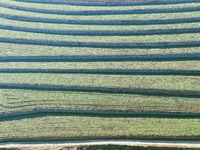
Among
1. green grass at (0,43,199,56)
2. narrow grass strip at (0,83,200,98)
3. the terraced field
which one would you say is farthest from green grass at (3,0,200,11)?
narrow grass strip at (0,83,200,98)

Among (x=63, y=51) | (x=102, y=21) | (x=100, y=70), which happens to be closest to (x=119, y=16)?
(x=102, y=21)

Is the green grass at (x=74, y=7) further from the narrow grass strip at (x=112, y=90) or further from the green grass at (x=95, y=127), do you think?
the green grass at (x=95, y=127)

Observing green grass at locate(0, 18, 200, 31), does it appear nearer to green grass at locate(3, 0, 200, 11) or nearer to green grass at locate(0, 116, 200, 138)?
green grass at locate(3, 0, 200, 11)

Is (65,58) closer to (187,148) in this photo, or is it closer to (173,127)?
(173,127)

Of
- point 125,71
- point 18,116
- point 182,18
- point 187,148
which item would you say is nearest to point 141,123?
point 187,148

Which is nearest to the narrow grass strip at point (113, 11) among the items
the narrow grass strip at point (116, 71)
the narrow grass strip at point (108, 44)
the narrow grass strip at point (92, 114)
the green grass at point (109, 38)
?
the green grass at point (109, 38)

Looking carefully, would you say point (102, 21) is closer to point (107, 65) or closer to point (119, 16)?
point (119, 16)
